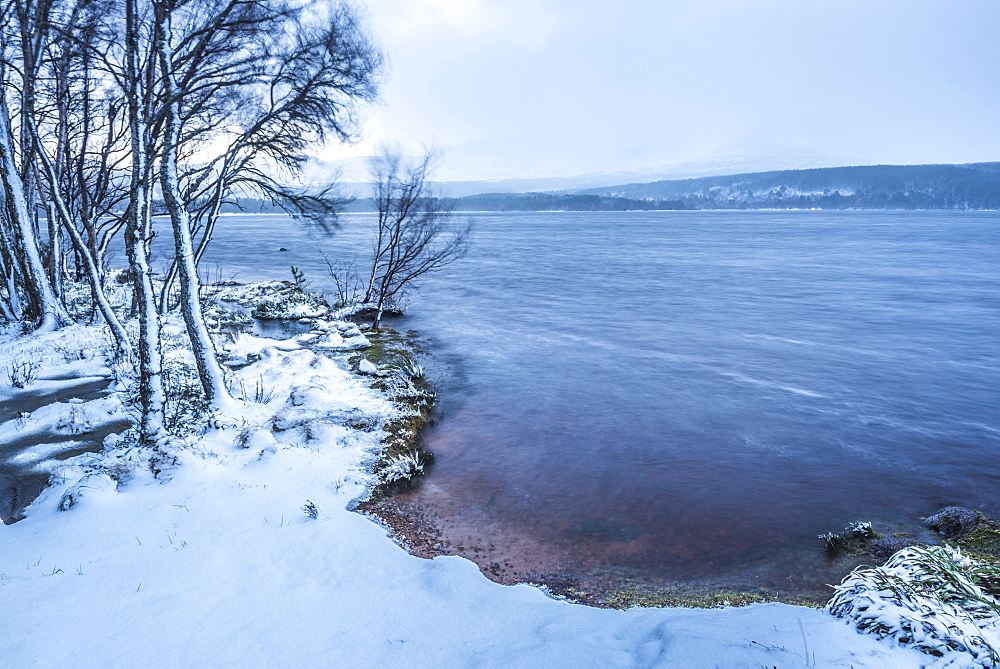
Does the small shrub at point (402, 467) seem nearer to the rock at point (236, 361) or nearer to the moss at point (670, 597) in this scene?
the moss at point (670, 597)

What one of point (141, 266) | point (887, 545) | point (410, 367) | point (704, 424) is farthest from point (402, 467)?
point (704, 424)

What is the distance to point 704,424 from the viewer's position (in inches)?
467

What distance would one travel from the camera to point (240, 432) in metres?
8.14

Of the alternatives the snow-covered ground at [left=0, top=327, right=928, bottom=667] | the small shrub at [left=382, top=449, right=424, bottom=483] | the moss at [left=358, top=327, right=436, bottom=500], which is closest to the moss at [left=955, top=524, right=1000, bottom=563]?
the snow-covered ground at [left=0, top=327, right=928, bottom=667]

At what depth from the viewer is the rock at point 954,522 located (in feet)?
23.9

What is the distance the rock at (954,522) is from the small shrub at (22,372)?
1623cm

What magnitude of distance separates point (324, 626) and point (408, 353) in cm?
1223

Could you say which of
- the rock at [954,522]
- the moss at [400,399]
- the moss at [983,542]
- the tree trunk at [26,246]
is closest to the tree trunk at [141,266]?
the moss at [400,399]

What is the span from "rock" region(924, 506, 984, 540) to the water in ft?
1.05

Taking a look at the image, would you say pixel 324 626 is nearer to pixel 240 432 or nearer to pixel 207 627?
pixel 207 627

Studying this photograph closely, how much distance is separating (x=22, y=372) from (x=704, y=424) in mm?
14766

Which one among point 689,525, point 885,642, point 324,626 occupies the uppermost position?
point 885,642

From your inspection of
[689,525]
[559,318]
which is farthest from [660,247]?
[689,525]

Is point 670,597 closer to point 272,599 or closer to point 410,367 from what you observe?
point 272,599
